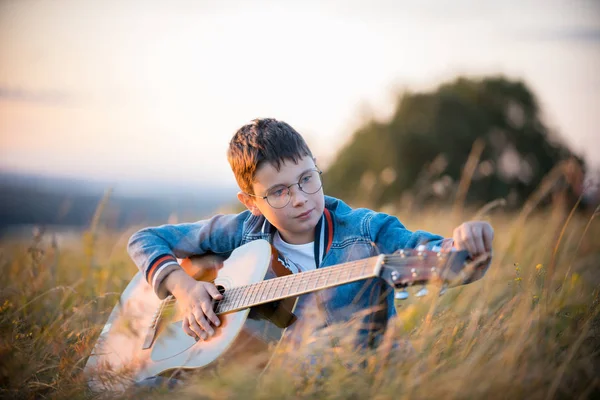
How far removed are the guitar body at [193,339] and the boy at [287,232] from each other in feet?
0.25

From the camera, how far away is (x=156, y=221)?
5.48 m

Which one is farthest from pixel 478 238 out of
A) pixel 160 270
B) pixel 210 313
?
pixel 160 270

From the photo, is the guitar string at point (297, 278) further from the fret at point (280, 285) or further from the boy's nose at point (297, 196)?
the boy's nose at point (297, 196)

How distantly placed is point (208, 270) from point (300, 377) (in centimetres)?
95

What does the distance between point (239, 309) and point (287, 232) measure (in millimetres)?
446

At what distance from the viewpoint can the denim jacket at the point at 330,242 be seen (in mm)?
2271

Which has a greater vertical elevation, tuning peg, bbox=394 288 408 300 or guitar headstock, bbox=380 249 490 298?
guitar headstock, bbox=380 249 490 298

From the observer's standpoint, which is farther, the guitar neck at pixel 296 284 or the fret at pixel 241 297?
the fret at pixel 241 297

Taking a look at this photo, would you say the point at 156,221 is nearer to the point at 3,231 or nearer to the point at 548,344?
the point at 3,231

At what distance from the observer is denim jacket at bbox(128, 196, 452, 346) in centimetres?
227

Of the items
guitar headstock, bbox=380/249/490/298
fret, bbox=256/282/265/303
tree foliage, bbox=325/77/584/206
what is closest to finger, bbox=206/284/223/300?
fret, bbox=256/282/265/303

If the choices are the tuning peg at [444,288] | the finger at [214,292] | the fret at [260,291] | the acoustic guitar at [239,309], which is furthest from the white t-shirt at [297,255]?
the tuning peg at [444,288]

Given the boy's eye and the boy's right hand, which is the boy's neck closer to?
the boy's eye

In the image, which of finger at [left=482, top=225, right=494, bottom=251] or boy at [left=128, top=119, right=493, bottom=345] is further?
boy at [left=128, top=119, right=493, bottom=345]
